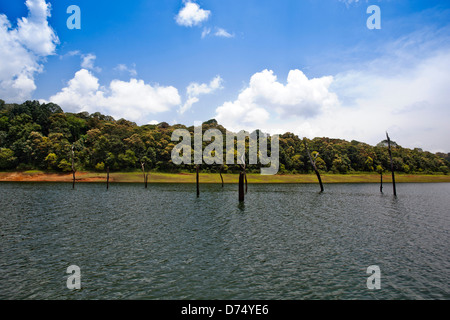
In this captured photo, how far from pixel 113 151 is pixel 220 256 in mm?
111266

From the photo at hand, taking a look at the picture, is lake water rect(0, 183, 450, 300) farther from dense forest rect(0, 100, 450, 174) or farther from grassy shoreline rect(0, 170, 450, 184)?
dense forest rect(0, 100, 450, 174)

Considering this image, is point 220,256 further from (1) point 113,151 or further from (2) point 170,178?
Result: (1) point 113,151

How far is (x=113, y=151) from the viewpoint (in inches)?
4577

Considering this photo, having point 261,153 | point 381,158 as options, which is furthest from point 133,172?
point 381,158

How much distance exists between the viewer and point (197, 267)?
1520 centimetres

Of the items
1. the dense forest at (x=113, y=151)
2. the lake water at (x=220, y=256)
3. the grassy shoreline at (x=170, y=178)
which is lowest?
the lake water at (x=220, y=256)

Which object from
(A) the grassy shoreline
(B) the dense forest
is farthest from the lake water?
(B) the dense forest

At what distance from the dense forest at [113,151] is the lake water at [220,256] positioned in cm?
7896

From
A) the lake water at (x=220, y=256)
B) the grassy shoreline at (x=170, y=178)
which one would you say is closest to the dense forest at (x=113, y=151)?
the grassy shoreline at (x=170, y=178)

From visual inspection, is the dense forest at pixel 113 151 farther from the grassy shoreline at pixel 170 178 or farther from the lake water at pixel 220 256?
the lake water at pixel 220 256

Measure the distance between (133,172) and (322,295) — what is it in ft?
345

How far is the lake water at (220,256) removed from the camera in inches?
493

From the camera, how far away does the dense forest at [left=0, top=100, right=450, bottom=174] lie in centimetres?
10512

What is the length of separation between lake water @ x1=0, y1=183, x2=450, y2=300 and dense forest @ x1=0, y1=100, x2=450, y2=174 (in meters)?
79.0
